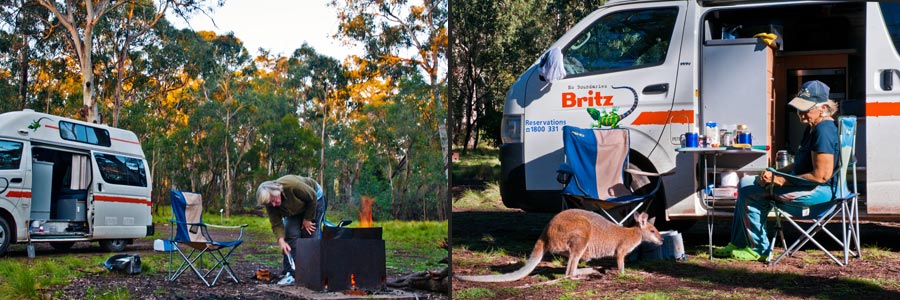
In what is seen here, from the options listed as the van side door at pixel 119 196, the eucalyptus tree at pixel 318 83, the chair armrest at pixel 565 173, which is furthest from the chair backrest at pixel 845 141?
the van side door at pixel 119 196

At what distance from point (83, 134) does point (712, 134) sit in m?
2.50

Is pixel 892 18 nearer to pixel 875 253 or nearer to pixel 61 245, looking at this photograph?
pixel 875 253

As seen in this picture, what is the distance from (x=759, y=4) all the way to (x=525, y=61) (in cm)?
213

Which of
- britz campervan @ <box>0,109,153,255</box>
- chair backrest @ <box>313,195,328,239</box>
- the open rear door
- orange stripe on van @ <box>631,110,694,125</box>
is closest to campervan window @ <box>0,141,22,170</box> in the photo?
britz campervan @ <box>0,109,153,255</box>

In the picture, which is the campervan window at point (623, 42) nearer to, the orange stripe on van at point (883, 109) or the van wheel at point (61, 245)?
the orange stripe on van at point (883, 109)

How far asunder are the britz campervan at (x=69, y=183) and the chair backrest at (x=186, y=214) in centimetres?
9

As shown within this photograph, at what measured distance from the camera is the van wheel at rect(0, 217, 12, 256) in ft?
8.69

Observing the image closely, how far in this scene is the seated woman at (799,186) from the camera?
142 inches

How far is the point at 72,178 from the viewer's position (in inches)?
111

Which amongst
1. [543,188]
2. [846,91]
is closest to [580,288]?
[543,188]

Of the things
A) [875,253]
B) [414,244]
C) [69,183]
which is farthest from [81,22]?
[875,253]

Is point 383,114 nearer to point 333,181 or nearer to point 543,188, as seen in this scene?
point 333,181

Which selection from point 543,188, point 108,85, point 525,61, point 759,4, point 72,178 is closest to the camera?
point 72,178

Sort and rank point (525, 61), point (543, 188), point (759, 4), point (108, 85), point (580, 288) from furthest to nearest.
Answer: point (525, 61) → point (543, 188) → point (759, 4) → point (580, 288) → point (108, 85)
